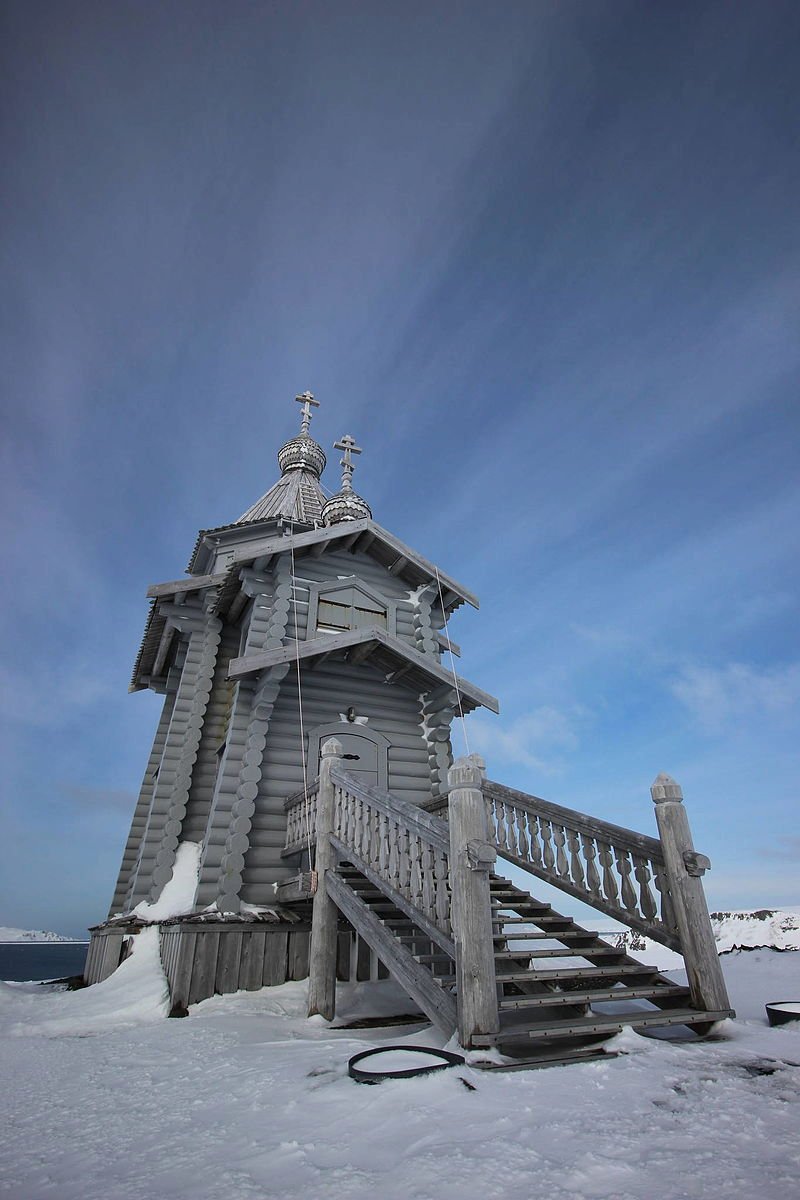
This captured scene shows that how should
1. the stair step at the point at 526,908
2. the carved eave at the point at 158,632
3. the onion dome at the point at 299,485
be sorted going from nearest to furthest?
the stair step at the point at 526,908 → the carved eave at the point at 158,632 → the onion dome at the point at 299,485

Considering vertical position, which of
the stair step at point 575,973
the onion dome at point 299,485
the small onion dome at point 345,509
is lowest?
the stair step at point 575,973

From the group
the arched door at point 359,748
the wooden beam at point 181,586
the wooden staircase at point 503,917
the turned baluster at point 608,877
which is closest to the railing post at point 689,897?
the wooden staircase at point 503,917

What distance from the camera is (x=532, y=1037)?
4.81 metres

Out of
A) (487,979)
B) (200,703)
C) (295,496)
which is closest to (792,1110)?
(487,979)

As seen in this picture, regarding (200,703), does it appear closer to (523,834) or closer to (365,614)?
(365,614)

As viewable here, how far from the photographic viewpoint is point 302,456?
23172 millimetres

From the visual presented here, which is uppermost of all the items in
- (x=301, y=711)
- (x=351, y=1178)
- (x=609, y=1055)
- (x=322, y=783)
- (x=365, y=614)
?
(x=365, y=614)

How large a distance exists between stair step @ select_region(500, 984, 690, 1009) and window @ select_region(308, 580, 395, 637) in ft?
27.7

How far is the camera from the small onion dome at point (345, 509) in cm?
1544

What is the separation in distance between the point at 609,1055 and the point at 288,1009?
529 cm

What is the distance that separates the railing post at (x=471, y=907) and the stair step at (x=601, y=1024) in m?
0.12

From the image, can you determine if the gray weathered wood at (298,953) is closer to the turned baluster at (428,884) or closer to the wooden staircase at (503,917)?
the wooden staircase at (503,917)

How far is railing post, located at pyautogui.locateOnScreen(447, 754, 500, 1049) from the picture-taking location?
4969 millimetres

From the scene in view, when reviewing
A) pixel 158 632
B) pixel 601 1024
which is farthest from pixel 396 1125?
pixel 158 632
